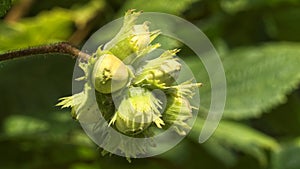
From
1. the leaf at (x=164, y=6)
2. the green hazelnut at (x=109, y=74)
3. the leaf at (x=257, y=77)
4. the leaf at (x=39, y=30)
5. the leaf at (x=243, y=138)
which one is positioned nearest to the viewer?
the green hazelnut at (x=109, y=74)

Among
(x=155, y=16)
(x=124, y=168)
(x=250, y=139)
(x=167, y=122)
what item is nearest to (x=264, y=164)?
(x=250, y=139)

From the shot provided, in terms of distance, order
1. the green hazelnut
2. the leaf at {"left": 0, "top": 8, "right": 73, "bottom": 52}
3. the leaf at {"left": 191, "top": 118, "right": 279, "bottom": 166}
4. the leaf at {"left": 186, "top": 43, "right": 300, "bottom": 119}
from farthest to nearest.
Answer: the leaf at {"left": 186, "top": 43, "right": 300, "bottom": 119}, the leaf at {"left": 191, "top": 118, "right": 279, "bottom": 166}, the leaf at {"left": 0, "top": 8, "right": 73, "bottom": 52}, the green hazelnut

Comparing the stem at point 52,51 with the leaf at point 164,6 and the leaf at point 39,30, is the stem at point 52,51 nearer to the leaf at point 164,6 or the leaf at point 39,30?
the leaf at point 39,30

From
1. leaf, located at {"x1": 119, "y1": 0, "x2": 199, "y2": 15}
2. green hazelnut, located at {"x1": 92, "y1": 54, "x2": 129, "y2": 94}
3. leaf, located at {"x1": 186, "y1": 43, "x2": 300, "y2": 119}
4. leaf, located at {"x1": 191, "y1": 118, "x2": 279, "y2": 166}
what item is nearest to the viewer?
green hazelnut, located at {"x1": 92, "y1": 54, "x2": 129, "y2": 94}

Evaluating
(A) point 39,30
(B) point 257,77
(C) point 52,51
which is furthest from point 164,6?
(C) point 52,51

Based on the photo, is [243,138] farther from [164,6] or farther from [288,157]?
[164,6]

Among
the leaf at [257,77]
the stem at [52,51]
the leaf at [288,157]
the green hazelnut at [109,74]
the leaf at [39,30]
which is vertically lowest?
the leaf at [288,157]

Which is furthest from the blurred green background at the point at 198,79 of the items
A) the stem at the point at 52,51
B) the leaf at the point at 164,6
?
the stem at the point at 52,51

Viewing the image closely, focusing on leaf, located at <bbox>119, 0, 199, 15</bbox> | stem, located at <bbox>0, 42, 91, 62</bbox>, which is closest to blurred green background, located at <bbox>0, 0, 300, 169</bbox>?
leaf, located at <bbox>119, 0, 199, 15</bbox>

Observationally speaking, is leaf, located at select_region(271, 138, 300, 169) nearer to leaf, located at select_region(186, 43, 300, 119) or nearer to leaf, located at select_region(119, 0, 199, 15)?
leaf, located at select_region(186, 43, 300, 119)
